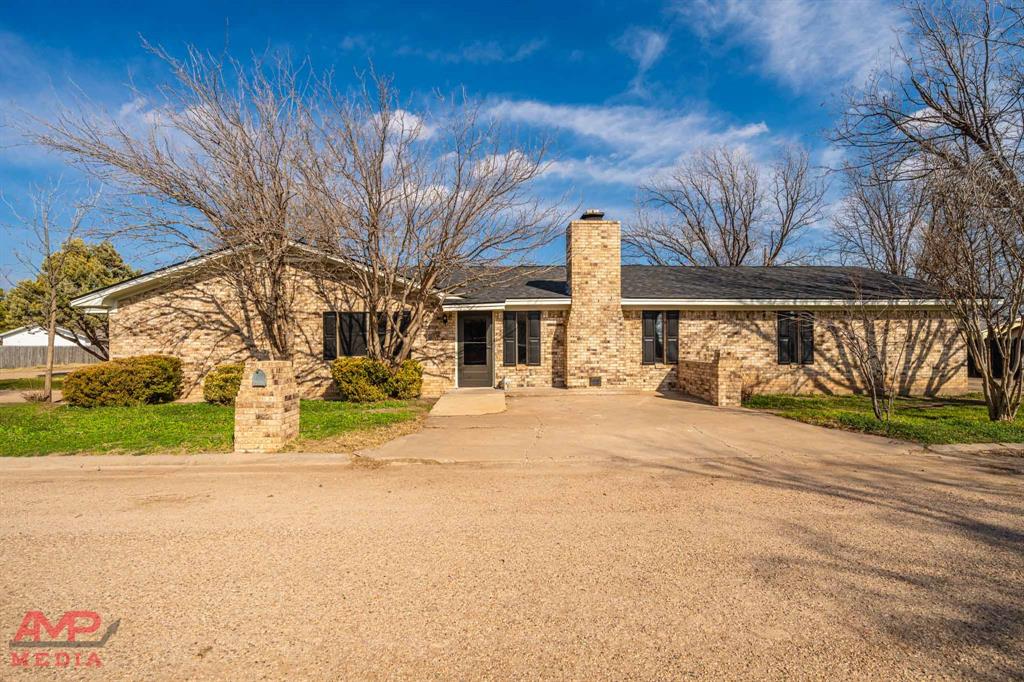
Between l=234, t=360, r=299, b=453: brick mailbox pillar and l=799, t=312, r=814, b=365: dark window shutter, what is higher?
l=799, t=312, r=814, b=365: dark window shutter

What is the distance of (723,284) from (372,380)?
Result: 1127 cm

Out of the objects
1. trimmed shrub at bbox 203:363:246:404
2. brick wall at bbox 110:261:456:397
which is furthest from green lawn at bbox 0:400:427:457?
brick wall at bbox 110:261:456:397

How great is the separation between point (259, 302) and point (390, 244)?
379 centimetres

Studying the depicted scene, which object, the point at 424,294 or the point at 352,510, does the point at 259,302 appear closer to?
the point at 424,294

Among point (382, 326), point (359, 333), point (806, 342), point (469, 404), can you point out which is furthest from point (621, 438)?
point (806, 342)

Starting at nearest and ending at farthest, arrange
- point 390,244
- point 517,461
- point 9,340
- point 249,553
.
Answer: point 249,553 → point 517,461 → point 390,244 → point 9,340

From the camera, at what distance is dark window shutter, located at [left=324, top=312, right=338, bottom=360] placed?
1442cm

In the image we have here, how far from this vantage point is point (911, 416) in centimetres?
1005

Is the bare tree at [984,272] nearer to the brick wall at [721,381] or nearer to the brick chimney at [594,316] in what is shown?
the brick wall at [721,381]

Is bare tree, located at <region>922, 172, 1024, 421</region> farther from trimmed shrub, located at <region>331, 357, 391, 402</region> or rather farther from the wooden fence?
the wooden fence

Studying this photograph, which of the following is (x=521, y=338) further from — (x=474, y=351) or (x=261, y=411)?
(x=261, y=411)

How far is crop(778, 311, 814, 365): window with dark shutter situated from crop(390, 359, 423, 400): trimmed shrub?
34.3 ft

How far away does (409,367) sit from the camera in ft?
43.5

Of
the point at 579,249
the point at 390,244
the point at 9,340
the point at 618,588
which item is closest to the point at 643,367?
the point at 579,249
